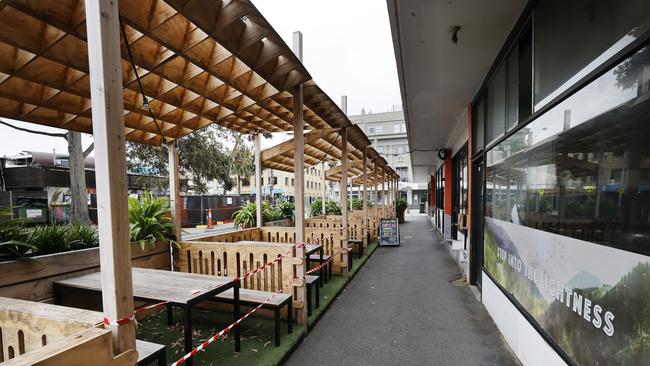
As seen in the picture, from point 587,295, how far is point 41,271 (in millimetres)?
4976

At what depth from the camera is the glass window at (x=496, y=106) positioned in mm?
3813

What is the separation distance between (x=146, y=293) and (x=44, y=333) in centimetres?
109

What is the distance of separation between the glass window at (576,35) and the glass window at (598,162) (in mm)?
154

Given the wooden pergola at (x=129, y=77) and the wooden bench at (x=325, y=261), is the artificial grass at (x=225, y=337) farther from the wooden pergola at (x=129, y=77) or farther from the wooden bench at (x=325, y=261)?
the wooden bench at (x=325, y=261)

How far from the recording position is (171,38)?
8.76 ft

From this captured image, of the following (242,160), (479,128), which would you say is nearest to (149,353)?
(479,128)

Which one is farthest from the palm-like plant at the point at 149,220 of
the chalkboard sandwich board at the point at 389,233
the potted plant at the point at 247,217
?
the chalkboard sandwich board at the point at 389,233

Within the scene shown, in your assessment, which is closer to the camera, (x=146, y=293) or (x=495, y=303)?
(x=146, y=293)

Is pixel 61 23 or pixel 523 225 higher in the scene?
pixel 61 23

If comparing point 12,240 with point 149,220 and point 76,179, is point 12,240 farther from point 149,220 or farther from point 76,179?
point 76,179

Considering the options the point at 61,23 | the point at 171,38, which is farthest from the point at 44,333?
the point at 171,38

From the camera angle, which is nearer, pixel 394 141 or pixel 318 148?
pixel 318 148

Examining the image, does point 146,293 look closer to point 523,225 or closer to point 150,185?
point 523,225

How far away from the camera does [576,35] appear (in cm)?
207
